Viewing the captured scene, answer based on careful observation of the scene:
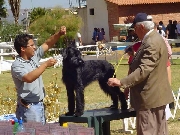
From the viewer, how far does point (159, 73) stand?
554 cm

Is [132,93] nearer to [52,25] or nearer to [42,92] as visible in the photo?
[42,92]

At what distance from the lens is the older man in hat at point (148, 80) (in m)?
5.43

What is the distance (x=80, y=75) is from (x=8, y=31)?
2522 cm

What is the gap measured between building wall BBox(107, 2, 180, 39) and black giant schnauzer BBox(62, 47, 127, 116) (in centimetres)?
3148

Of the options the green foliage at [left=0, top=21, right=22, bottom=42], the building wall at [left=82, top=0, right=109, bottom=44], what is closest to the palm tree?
the building wall at [left=82, top=0, right=109, bottom=44]

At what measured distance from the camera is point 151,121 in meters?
5.64

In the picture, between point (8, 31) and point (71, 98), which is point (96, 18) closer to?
point (8, 31)

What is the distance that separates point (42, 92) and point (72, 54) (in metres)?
0.68

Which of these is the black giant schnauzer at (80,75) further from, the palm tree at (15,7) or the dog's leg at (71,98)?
the palm tree at (15,7)

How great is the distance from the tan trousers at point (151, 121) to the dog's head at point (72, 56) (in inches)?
34.2

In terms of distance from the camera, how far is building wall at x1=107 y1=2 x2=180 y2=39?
3741 centimetres

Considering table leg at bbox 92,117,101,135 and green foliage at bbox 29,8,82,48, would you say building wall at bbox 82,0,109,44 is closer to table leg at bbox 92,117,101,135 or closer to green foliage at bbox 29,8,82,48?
green foliage at bbox 29,8,82,48

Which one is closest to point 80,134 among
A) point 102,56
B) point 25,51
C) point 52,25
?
point 25,51

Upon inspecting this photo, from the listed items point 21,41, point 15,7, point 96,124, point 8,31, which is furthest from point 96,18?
point 96,124
